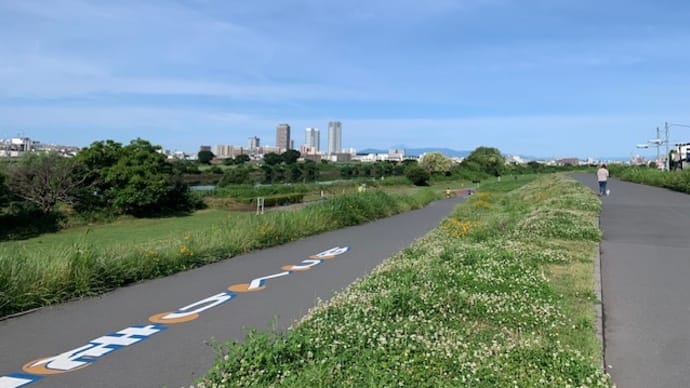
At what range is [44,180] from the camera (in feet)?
112

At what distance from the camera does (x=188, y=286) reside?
830cm

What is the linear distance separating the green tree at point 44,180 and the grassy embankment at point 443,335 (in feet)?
108

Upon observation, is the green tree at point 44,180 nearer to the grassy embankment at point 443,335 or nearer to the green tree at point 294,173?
the grassy embankment at point 443,335

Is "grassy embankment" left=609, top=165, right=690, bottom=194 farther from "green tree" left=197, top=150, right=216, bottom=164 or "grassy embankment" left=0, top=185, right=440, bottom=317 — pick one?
"green tree" left=197, top=150, right=216, bottom=164

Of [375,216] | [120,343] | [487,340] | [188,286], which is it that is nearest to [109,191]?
[375,216]

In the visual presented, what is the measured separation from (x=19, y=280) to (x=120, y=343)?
2540 mm

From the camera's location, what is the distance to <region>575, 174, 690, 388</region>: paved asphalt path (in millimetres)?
4297

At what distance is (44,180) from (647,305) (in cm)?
3716

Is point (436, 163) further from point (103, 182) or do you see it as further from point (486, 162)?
point (103, 182)

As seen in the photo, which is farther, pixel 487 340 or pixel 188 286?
pixel 188 286

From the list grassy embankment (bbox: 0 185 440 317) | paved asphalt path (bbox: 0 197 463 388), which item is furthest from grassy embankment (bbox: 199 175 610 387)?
grassy embankment (bbox: 0 185 440 317)

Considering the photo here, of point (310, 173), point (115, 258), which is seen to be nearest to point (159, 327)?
point (115, 258)

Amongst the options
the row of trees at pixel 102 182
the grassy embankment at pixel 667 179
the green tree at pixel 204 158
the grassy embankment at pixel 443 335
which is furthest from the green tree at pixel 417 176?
the grassy embankment at pixel 443 335

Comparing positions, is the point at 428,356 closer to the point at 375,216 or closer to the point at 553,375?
the point at 553,375
